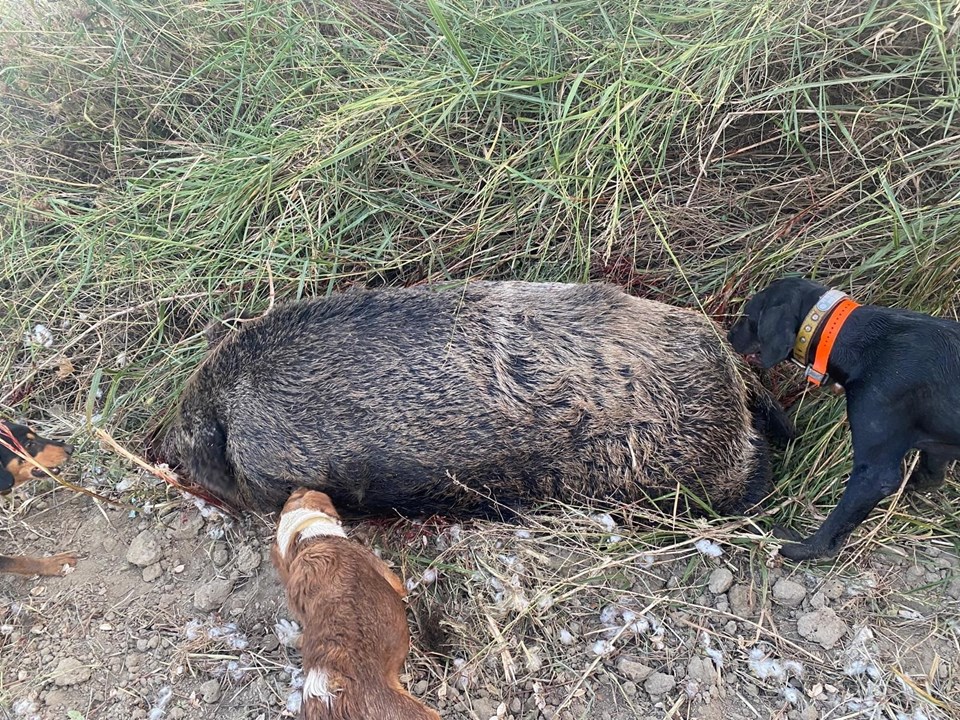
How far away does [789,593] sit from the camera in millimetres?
2729

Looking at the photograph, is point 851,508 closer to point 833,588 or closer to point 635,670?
point 833,588

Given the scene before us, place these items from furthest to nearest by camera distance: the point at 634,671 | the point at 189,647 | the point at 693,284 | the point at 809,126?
the point at 693,284, the point at 809,126, the point at 189,647, the point at 634,671

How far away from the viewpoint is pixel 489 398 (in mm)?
2758

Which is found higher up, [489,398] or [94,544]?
[489,398]

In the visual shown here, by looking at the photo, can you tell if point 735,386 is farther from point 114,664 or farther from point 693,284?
point 114,664

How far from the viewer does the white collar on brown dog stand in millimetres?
2664

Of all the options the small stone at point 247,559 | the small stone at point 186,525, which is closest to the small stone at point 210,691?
the small stone at point 247,559

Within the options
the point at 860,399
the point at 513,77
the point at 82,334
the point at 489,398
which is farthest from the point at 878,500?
the point at 82,334

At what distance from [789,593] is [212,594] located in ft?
8.36

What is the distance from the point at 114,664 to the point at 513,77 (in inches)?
130

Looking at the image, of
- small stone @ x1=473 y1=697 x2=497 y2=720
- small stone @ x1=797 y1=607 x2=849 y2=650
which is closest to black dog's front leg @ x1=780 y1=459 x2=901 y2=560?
small stone @ x1=797 y1=607 x2=849 y2=650

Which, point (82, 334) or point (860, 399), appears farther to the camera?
point (82, 334)

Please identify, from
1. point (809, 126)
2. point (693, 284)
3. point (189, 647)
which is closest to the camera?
point (189, 647)

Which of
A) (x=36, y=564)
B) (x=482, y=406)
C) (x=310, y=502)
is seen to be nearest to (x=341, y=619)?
(x=310, y=502)
